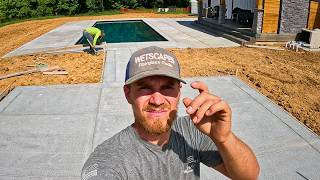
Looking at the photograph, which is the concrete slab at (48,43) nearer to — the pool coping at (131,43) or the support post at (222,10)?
the pool coping at (131,43)

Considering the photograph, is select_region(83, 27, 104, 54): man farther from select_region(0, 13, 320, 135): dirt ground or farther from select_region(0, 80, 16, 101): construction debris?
select_region(0, 80, 16, 101): construction debris

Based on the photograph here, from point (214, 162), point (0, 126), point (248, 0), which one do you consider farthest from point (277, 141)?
point (248, 0)

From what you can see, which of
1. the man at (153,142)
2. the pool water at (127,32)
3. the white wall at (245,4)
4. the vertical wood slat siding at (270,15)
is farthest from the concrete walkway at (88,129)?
the white wall at (245,4)

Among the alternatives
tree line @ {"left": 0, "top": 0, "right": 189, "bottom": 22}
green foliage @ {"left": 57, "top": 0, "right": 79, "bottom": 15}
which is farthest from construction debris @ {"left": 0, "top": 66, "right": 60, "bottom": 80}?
green foliage @ {"left": 57, "top": 0, "right": 79, "bottom": 15}

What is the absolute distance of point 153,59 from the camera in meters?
2.02

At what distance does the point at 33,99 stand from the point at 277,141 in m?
6.34

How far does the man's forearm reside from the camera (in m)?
1.94

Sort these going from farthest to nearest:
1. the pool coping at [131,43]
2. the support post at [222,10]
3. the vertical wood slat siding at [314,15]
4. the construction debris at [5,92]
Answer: the support post at [222,10] → the vertical wood slat siding at [314,15] → the pool coping at [131,43] → the construction debris at [5,92]

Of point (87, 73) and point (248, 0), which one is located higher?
point (248, 0)

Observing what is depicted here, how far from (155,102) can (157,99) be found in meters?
0.02

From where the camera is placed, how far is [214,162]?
7.43 ft

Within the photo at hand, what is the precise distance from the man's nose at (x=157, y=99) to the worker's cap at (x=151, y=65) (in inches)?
5.4

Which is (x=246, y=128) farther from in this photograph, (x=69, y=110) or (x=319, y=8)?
(x=319, y=8)

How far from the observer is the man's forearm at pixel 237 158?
1939mm
